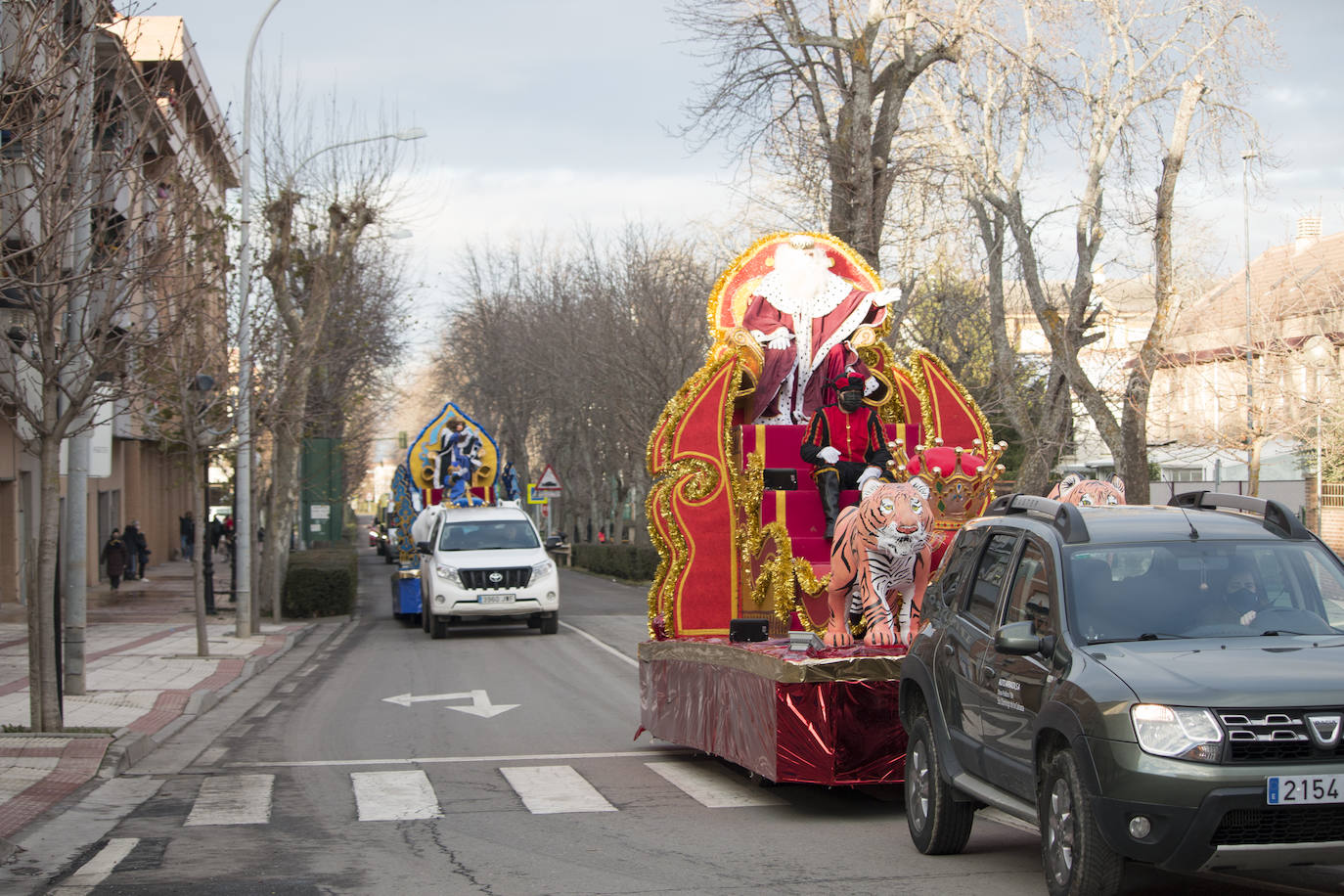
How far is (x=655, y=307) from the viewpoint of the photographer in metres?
37.5

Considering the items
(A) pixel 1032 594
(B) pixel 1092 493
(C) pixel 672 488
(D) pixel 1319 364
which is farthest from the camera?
(D) pixel 1319 364

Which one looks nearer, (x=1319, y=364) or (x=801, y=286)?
(x=801, y=286)

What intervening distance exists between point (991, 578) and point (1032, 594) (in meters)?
0.61

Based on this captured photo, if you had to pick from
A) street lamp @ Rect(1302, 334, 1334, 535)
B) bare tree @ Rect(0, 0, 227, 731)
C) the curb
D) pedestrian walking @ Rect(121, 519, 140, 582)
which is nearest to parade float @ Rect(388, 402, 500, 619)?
the curb

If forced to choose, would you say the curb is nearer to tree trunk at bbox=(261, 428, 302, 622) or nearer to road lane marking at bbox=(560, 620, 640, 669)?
road lane marking at bbox=(560, 620, 640, 669)

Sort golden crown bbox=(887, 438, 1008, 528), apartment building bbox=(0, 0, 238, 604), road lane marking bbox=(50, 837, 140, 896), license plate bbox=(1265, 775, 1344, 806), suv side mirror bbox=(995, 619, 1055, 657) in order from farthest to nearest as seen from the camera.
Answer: golden crown bbox=(887, 438, 1008, 528)
apartment building bbox=(0, 0, 238, 604)
road lane marking bbox=(50, 837, 140, 896)
suv side mirror bbox=(995, 619, 1055, 657)
license plate bbox=(1265, 775, 1344, 806)

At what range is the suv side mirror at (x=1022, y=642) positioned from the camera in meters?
6.44

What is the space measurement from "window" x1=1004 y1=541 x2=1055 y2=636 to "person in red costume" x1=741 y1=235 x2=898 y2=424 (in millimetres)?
5745

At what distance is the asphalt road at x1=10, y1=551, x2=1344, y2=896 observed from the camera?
292 inches

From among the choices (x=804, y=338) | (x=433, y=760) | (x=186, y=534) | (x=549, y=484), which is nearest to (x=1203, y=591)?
(x=804, y=338)

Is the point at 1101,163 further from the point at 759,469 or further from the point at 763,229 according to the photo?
the point at 759,469

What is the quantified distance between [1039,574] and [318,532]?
45161 millimetres

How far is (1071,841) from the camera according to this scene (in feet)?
20.0

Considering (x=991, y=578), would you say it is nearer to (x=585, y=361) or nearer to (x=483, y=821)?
(x=483, y=821)
